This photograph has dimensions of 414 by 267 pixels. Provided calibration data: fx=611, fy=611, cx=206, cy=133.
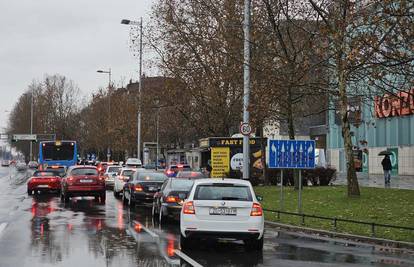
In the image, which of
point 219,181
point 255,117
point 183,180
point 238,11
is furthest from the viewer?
point 238,11

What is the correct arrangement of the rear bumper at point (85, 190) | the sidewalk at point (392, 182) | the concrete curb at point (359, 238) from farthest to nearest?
the sidewalk at point (392, 182) < the rear bumper at point (85, 190) < the concrete curb at point (359, 238)

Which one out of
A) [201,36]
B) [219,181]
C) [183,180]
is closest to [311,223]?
[183,180]

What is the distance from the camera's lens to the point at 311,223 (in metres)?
16.9

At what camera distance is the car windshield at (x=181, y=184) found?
59.4 feet

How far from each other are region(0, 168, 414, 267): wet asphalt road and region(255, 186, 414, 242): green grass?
1.31 metres

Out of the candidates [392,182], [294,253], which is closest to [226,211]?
[294,253]

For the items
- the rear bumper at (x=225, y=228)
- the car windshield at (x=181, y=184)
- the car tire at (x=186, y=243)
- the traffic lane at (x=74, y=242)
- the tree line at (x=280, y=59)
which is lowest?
the traffic lane at (x=74, y=242)

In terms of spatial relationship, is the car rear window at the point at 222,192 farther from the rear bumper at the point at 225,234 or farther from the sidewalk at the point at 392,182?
the sidewalk at the point at 392,182

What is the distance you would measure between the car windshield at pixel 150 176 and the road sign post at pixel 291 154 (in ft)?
20.8

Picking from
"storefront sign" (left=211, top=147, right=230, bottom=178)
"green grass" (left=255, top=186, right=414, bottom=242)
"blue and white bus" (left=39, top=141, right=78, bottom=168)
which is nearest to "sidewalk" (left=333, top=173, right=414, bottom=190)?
"green grass" (left=255, top=186, right=414, bottom=242)

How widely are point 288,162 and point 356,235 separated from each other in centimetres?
502

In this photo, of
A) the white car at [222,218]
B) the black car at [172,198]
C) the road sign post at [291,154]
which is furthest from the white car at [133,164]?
the white car at [222,218]

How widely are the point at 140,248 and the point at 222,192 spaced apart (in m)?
1.98

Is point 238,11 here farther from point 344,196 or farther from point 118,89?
point 118,89
